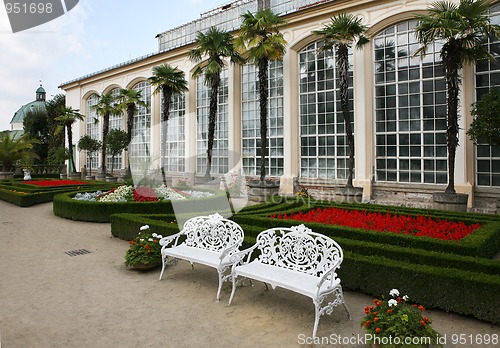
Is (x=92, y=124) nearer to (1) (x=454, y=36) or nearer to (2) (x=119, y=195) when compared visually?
(2) (x=119, y=195)

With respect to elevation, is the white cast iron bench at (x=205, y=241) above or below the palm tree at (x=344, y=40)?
below

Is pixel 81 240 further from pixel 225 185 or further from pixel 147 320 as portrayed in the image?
pixel 225 185

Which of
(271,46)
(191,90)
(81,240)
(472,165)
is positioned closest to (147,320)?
(81,240)

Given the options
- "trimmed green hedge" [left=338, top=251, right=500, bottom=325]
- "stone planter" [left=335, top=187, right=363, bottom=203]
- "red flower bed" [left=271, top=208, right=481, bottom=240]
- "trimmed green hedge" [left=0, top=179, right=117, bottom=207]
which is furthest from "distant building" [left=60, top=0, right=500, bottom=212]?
"trimmed green hedge" [left=338, top=251, right=500, bottom=325]

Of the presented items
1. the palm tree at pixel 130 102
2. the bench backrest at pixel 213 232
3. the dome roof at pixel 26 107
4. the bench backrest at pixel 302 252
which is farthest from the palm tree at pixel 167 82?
the dome roof at pixel 26 107

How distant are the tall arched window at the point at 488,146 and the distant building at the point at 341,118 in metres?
0.03

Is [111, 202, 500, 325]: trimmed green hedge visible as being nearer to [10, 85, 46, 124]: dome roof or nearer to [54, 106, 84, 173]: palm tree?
[54, 106, 84, 173]: palm tree

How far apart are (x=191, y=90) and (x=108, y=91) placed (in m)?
9.49

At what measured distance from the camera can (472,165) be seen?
12.3 meters

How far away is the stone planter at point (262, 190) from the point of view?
600 inches

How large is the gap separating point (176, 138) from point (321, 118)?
33.7ft

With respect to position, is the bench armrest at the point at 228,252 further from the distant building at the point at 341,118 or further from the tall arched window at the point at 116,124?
the tall arched window at the point at 116,124

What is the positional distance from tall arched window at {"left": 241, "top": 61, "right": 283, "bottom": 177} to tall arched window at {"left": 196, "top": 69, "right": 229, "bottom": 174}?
1284 millimetres

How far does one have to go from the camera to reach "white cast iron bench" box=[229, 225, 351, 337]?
397cm
